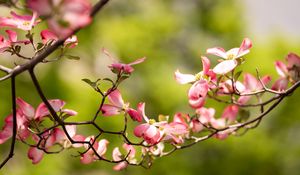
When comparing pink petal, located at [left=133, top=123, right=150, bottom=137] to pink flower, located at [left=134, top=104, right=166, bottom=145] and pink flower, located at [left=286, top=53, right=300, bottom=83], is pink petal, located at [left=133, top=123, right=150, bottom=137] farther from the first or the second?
pink flower, located at [left=286, top=53, right=300, bottom=83]

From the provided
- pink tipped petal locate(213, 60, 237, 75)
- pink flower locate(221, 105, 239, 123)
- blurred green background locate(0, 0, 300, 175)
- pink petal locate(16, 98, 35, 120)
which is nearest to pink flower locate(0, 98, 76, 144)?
pink petal locate(16, 98, 35, 120)

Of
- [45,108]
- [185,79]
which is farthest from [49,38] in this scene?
[185,79]

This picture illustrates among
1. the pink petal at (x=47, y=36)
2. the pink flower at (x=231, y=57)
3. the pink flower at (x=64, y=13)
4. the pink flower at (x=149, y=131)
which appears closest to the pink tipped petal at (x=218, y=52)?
the pink flower at (x=231, y=57)

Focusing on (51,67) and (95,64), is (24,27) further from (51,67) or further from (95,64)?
(95,64)

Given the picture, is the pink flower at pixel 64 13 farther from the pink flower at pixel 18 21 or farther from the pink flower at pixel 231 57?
the pink flower at pixel 231 57

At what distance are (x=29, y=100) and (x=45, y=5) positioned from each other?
5.16 m

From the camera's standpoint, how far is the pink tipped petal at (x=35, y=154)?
0.84 m

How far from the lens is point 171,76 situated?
6.12 m

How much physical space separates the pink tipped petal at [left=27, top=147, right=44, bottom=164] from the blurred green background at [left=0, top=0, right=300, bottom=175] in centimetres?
396

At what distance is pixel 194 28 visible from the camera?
284 inches

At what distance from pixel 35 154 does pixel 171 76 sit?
5302mm

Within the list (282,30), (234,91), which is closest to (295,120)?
(282,30)

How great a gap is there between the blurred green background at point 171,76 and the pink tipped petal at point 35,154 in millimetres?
3961

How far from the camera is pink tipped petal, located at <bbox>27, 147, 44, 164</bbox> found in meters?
0.84
